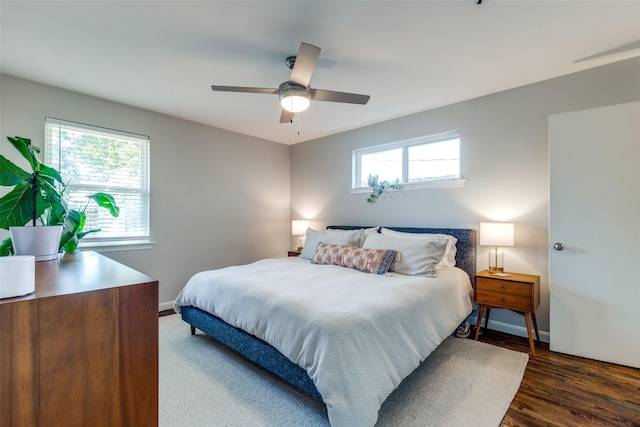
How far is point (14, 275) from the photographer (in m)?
0.69

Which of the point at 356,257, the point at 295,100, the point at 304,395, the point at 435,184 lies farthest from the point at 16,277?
the point at 435,184

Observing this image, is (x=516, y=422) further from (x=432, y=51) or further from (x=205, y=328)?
(x=432, y=51)

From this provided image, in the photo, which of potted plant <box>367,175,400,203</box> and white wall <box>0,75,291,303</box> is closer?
white wall <box>0,75,291,303</box>

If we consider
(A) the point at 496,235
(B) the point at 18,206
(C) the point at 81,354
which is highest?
(B) the point at 18,206

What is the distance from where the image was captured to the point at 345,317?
167cm

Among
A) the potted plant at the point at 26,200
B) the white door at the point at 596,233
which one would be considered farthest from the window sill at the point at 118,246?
the white door at the point at 596,233

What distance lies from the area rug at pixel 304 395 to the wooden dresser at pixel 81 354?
115 cm

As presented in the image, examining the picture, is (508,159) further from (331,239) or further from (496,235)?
(331,239)

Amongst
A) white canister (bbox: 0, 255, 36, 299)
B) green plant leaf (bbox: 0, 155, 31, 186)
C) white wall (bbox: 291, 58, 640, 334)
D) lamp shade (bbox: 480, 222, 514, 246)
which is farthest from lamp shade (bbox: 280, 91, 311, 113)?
lamp shade (bbox: 480, 222, 514, 246)

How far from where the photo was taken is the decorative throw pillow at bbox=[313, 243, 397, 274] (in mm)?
2859

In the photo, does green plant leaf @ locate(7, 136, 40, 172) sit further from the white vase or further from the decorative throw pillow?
the decorative throw pillow

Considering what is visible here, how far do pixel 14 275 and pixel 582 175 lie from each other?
3.48 metres

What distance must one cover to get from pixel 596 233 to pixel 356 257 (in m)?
2.04

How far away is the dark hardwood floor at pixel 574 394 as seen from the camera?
5.63 ft
